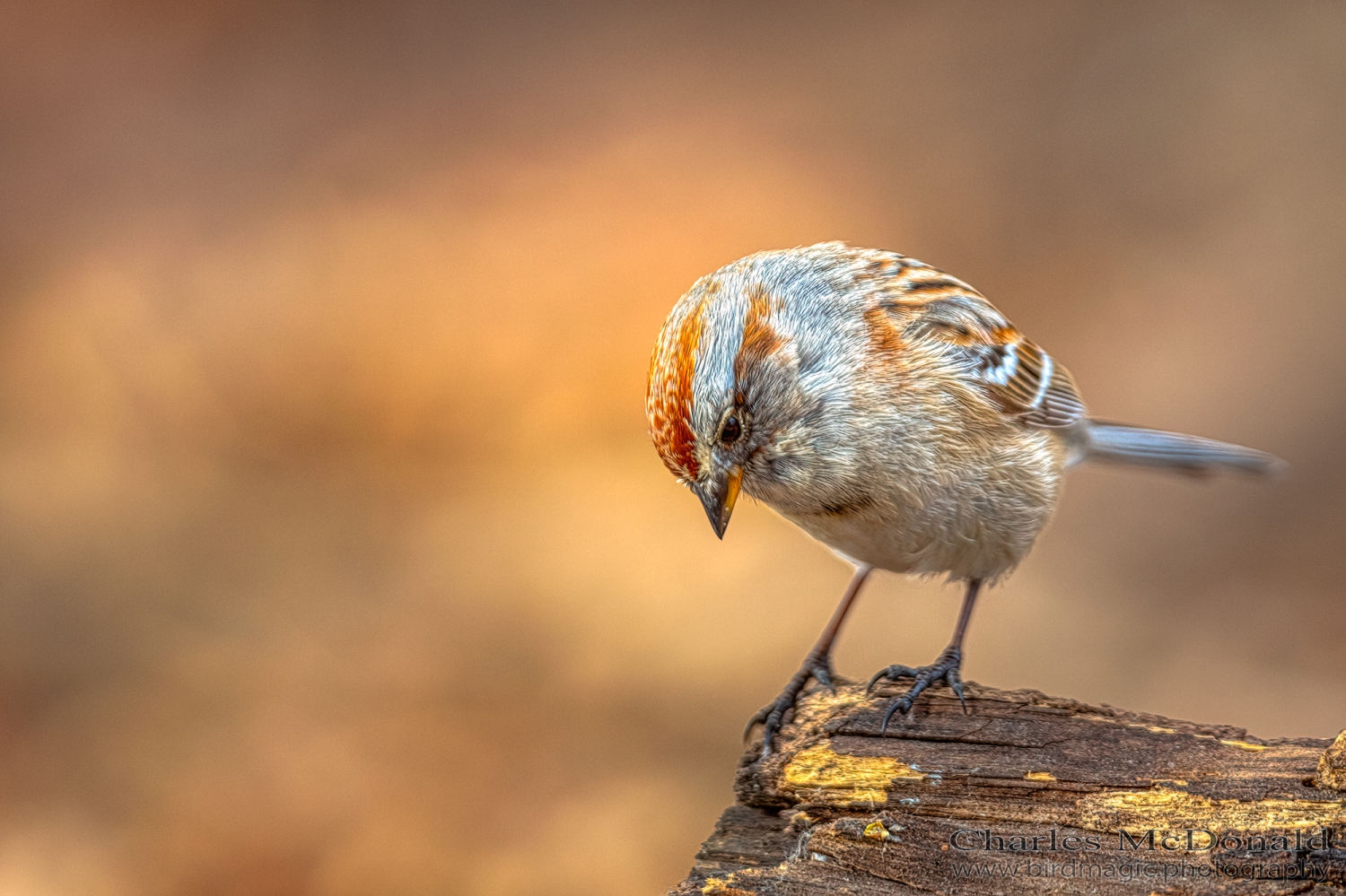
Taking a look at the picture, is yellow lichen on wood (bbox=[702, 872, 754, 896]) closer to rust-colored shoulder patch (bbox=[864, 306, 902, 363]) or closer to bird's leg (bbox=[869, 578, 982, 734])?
bird's leg (bbox=[869, 578, 982, 734])

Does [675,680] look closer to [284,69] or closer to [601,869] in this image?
[601,869]

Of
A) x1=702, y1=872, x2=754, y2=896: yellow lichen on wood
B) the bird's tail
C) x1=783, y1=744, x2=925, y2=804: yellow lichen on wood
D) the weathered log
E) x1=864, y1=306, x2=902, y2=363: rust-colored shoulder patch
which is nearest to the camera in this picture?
the weathered log

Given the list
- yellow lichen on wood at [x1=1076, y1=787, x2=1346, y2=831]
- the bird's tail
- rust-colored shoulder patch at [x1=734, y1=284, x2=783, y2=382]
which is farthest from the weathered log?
the bird's tail

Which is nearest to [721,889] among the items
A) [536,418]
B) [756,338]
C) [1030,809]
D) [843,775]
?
[843,775]

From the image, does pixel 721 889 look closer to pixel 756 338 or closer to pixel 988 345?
pixel 756 338

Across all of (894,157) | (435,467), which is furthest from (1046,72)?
(435,467)

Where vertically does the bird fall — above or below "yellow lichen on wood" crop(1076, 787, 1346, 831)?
above

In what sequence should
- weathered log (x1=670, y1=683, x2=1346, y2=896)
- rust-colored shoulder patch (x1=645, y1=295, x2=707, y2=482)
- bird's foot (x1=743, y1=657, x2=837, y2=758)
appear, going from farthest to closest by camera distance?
bird's foot (x1=743, y1=657, x2=837, y2=758) → rust-colored shoulder patch (x1=645, y1=295, x2=707, y2=482) → weathered log (x1=670, y1=683, x2=1346, y2=896)
